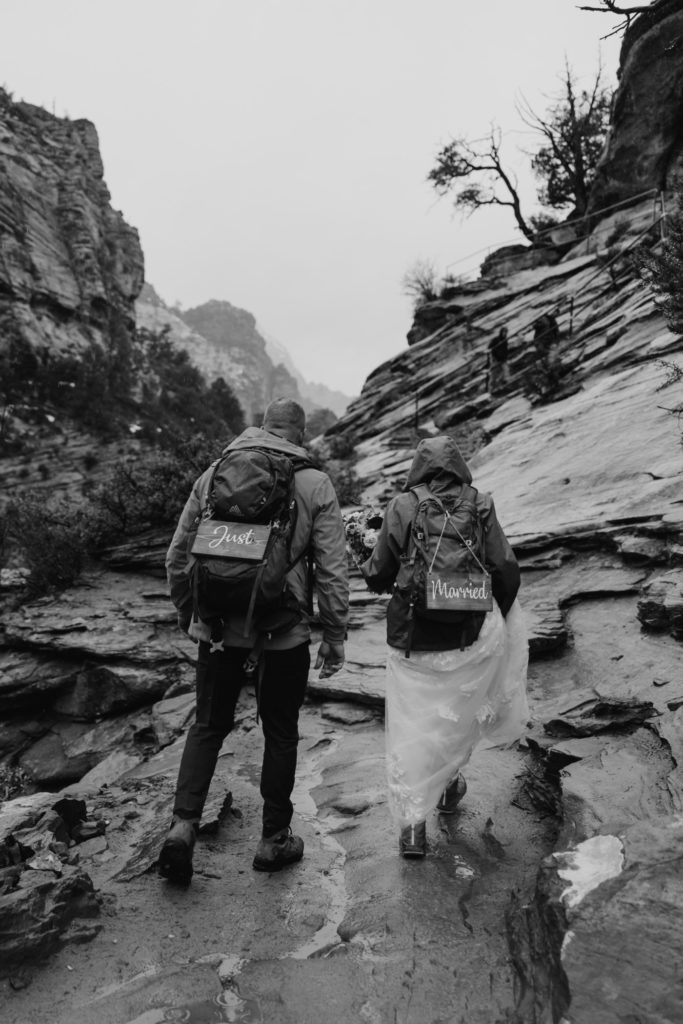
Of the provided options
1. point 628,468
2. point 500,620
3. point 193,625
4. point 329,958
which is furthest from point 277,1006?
point 628,468

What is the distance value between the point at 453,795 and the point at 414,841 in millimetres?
500

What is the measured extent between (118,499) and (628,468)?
7.63 meters

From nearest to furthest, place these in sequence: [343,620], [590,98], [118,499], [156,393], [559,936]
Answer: [559,936] → [343,620] → [118,499] → [590,98] → [156,393]

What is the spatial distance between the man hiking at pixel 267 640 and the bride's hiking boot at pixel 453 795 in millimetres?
844

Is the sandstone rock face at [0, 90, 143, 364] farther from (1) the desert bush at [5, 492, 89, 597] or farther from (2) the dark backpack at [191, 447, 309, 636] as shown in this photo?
(2) the dark backpack at [191, 447, 309, 636]

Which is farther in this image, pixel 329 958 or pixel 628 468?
pixel 628 468

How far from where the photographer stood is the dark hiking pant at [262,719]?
3.30 meters

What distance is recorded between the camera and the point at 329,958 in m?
2.62

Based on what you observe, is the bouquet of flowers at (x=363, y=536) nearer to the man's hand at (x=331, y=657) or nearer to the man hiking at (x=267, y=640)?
the man hiking at (x=267, y=640)

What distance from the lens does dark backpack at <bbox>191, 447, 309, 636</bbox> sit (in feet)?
10.1

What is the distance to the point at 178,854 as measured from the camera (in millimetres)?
3143

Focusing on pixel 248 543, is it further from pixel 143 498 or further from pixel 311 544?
pixel 143 498

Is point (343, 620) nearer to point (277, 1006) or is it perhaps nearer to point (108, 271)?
point (277, 1006)

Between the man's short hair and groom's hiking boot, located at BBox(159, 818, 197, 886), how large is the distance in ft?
6.63
